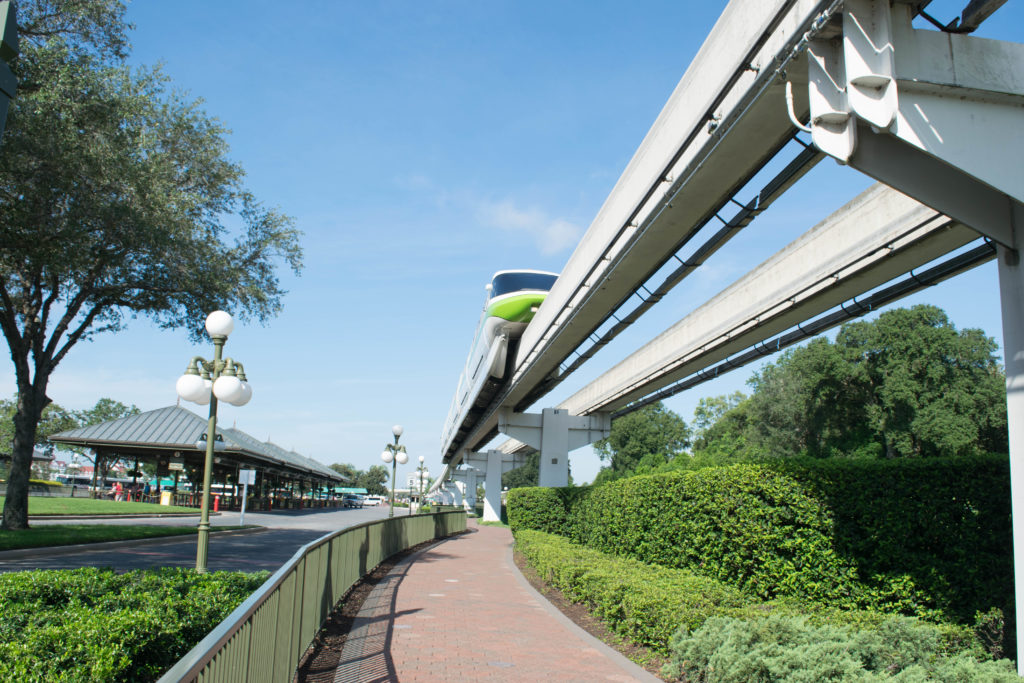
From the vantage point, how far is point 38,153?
15117 millimetres

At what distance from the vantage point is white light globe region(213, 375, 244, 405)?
9484mm

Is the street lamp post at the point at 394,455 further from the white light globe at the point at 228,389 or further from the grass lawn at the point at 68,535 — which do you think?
the white light globe at the point at 228,389

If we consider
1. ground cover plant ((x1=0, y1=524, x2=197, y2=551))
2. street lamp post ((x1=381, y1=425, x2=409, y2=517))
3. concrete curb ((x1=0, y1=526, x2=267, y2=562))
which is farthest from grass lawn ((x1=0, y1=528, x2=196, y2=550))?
street lamp post ((x1=381, y1=425, x2=409, y2=517))

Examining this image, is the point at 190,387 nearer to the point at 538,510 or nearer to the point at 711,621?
the point at 711,621

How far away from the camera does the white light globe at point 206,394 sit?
975cm

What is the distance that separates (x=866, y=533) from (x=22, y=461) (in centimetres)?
2184

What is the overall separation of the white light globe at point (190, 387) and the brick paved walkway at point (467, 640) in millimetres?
3733

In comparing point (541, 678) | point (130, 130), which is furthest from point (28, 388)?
point (541, 678)

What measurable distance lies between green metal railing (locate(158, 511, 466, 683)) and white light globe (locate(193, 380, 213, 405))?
256 centimetres

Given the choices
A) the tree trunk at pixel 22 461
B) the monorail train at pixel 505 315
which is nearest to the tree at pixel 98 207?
the tree trunk at pixel 22 461

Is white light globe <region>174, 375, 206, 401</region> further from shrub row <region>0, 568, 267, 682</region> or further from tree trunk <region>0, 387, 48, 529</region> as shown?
tree trunk <region>0, 387, 48, 529</region>

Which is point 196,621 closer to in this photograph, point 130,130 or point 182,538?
point 130,130

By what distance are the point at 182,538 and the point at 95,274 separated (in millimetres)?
8623

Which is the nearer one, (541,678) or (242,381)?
(541,678)
